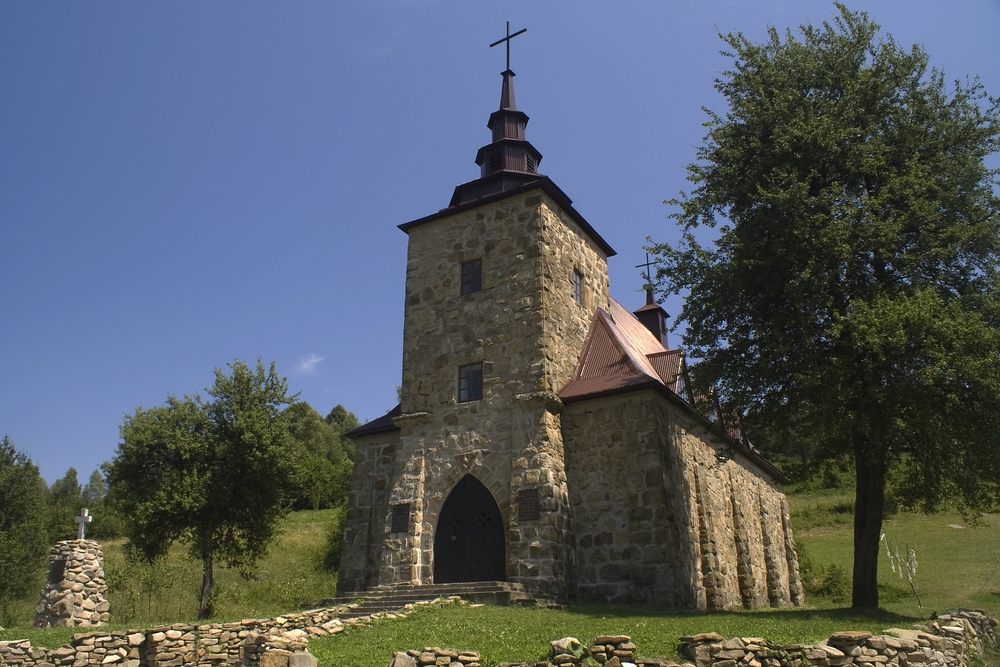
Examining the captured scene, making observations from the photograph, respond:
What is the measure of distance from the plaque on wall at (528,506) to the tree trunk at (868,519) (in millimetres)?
6129

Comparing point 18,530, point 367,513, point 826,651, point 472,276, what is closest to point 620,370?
point 472,276

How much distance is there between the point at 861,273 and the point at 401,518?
1119 centimetres

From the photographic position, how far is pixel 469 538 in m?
16.1

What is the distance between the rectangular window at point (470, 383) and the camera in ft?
57.5

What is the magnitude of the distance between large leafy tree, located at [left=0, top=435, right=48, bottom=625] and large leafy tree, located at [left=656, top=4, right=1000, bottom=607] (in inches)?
940

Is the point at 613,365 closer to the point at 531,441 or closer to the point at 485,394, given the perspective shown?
the point at 531,441

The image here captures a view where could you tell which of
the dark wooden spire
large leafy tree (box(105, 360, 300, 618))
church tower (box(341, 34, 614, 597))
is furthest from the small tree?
the dark wooden spire

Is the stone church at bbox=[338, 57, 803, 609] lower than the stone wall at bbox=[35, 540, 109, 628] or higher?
higher

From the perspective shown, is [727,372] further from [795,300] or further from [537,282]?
[537,282]

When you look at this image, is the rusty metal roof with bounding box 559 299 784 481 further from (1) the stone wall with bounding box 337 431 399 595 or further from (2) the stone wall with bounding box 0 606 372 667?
(2) the stone wall with bounding box 0 606 372 667

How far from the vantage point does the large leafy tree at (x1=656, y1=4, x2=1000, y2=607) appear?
12.7 metres

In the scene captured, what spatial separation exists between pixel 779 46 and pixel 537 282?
25.2 ft

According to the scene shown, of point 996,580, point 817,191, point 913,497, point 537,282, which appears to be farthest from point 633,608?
point 996,580

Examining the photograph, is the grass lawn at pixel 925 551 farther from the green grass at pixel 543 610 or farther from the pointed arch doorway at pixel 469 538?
the pointed arch doorway at pixel 469 538
